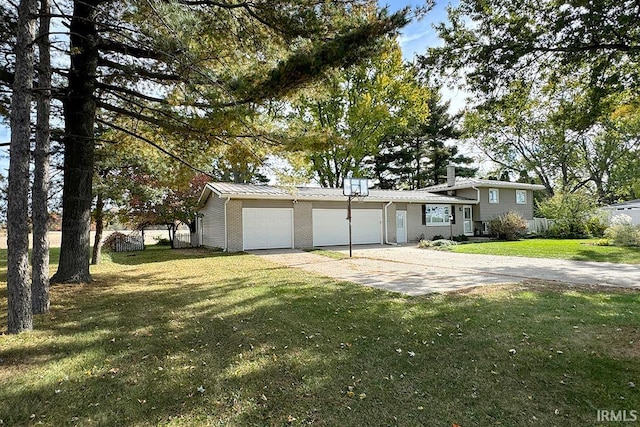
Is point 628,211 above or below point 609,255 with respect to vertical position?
above

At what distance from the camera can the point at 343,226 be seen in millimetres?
17641

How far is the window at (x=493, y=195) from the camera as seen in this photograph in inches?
885

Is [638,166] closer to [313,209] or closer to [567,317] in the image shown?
[313,209]

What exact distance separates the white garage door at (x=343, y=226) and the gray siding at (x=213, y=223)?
4.37m

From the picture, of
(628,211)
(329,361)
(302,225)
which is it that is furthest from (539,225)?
(329,361)

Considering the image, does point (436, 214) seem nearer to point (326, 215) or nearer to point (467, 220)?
point (467, 220)

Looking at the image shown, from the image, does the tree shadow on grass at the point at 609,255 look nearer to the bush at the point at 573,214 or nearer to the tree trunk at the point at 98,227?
the bush at the point at 573,214

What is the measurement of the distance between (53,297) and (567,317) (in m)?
8.33

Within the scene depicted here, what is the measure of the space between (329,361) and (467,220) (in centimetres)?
2106

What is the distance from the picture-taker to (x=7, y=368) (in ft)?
11.1

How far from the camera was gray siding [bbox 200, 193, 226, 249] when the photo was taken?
1559 centimetres

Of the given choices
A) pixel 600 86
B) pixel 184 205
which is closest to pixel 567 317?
pixel 600 86

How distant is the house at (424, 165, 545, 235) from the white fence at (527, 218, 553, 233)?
397 mm

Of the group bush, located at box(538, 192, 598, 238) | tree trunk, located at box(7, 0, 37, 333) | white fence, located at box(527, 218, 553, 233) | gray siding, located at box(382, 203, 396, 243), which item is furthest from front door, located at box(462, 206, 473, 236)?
tree trunk, located at box(7, 0, 37, 333)
